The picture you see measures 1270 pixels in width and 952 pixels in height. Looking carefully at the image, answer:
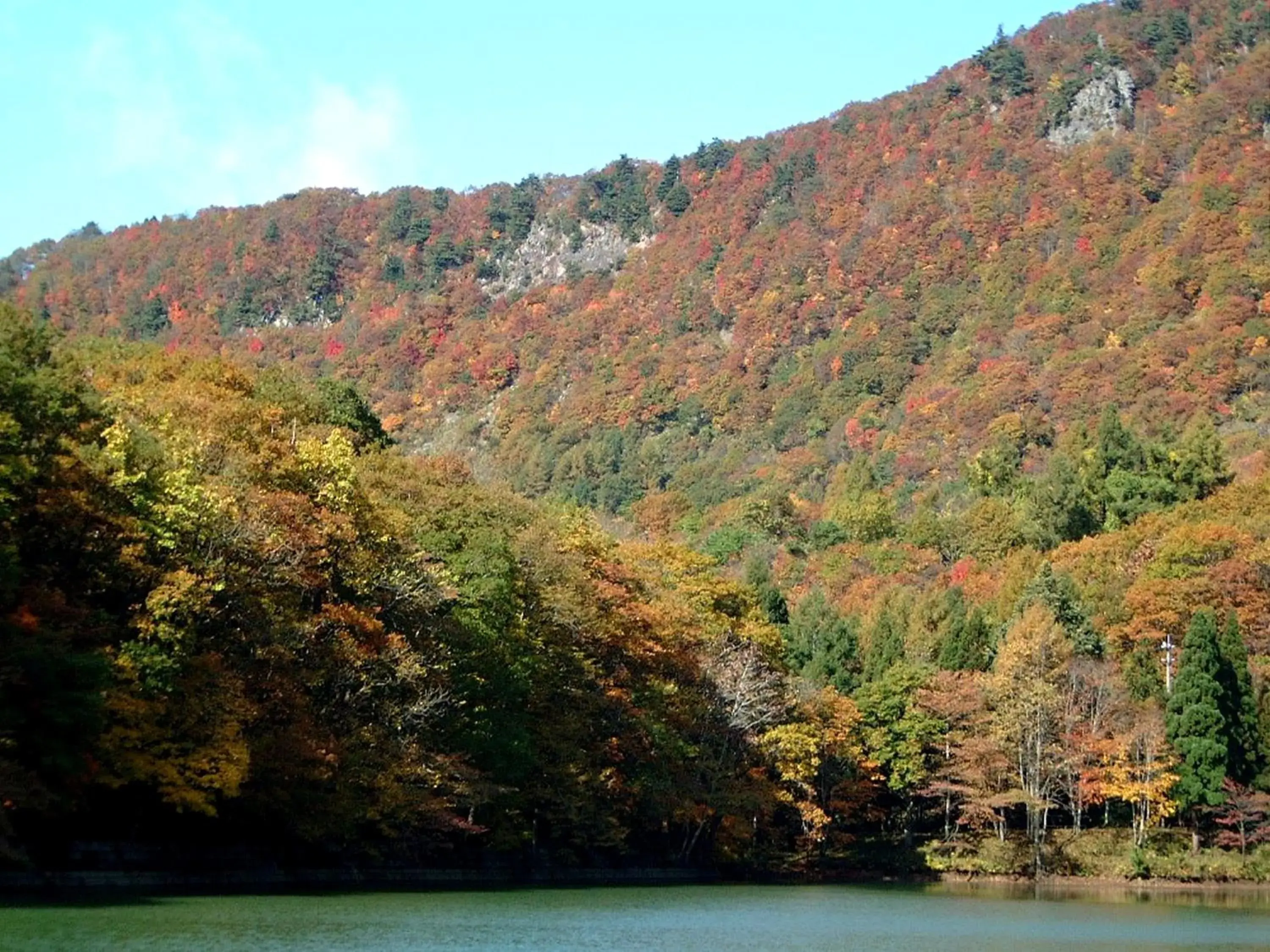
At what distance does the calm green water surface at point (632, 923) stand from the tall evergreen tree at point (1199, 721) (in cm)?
1059

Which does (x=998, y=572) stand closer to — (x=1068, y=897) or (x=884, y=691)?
(x=884, y=691)

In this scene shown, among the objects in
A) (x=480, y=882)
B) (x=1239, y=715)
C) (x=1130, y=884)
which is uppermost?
(x=1239, y=715)

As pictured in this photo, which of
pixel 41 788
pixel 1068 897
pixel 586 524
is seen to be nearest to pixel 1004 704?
pixel 1068 897

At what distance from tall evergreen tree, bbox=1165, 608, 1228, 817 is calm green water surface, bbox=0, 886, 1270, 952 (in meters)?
10.6

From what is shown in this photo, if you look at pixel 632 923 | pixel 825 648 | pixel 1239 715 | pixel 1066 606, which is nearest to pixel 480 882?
pixel 632 923

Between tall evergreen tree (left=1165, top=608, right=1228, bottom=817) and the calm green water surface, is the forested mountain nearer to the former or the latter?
tall evergreen tree (left=1165, top=608, right=1228, bottom=817)

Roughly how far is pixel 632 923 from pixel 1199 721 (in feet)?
123

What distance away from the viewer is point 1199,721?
72.8 meters

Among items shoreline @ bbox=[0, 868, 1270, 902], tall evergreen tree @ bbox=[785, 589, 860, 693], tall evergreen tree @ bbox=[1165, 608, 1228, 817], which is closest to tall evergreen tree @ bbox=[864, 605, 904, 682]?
tall evergreen tree @ bbox=[785, 589, 860, 693]

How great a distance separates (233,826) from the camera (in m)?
49.6

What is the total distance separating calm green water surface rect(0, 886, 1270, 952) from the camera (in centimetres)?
3294

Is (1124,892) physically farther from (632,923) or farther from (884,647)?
(632,923)

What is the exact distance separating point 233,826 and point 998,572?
72624 millimetres

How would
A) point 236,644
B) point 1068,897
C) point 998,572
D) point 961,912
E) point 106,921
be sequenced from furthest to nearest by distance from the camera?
1. point 998,572
2. point 1068,897
3. point 961,912
4. point 236,644
5. point 106,921
